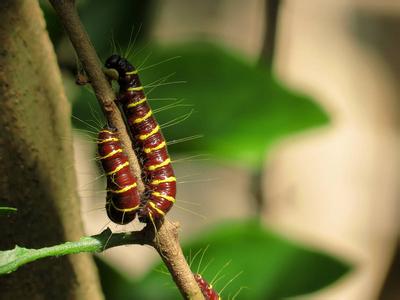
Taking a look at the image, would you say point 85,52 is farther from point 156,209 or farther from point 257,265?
point 257,265

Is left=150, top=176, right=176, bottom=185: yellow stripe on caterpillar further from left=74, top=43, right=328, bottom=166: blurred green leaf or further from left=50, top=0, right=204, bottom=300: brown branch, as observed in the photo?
left=74, top=43, right=328, bottom=166: blurred green leaf

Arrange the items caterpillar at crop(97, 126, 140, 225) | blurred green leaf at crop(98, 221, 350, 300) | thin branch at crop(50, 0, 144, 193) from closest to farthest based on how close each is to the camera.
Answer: thin branch at crop(50, 0, 144, 193), caterpillar at crop(97, 126, 140, 225), blurred green leaf at crop(98, 221, 350, 300)

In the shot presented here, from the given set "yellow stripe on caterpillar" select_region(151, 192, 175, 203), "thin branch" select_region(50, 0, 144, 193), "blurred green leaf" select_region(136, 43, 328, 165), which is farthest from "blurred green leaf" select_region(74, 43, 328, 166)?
"thin branch" select_region(50, 0, 144, 193)

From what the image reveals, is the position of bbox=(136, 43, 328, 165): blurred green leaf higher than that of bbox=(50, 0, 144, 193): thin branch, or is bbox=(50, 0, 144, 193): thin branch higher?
bbox=(50, 0, 144, 193): thin branch

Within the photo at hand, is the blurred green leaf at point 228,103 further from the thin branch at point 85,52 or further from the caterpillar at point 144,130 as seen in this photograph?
the thin branch at point 85,52

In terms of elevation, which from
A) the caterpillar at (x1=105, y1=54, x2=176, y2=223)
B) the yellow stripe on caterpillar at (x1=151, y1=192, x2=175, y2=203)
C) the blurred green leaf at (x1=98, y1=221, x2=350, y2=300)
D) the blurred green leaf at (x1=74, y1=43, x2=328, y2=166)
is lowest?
the blurred green leaf at (x1=98, y1=221, x2=350, y2=300)

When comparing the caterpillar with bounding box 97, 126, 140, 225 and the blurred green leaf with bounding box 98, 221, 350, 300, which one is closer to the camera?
the caterpillar with bounding box 97, 126, 140, 225
